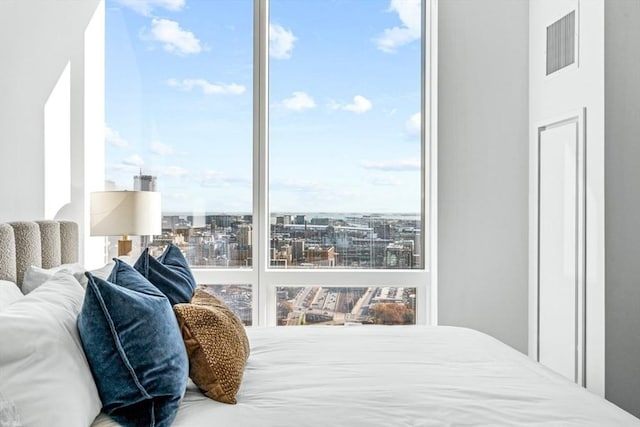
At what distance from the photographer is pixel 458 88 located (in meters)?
3.72

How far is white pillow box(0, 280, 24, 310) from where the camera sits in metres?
1.68

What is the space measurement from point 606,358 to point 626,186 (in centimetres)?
85

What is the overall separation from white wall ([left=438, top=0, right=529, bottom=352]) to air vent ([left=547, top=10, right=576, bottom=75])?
1.06ft

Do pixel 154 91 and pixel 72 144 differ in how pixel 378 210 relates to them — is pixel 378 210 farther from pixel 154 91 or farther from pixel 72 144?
pixel 72 144

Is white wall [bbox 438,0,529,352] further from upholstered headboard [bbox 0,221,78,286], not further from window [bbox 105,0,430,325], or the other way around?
upholstered headboard [bbox 0,221,78,286]

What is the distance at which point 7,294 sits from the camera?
1748 millimetres

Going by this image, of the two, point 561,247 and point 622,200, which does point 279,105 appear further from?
point 622,200

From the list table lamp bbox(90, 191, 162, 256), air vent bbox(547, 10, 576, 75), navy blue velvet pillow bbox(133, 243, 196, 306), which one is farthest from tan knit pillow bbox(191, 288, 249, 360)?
air vent bbox(547, 10, 576, 75)

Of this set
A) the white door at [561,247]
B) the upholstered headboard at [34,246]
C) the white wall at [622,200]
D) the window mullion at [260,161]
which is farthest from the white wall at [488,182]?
the upholstered headboard at [34,246]

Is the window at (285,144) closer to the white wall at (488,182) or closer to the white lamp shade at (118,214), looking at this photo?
the white wall at (488,182)

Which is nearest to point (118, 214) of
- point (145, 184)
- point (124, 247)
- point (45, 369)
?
point (124, 247)

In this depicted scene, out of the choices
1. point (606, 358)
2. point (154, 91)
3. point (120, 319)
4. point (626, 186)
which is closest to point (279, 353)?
point (120, 319)

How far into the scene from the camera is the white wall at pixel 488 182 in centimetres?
370

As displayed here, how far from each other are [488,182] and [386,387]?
2.35 meters
